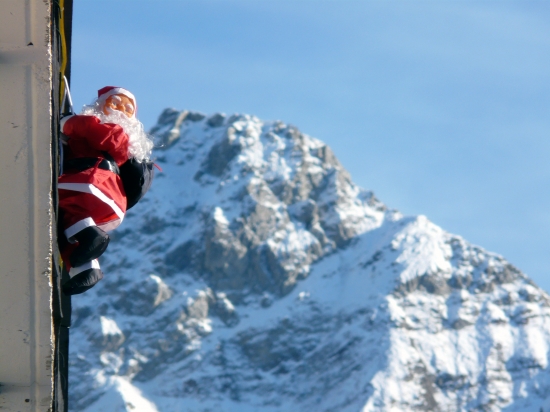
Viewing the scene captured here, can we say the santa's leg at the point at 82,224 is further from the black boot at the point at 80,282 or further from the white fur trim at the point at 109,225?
the white fur trim at the point at 109,225

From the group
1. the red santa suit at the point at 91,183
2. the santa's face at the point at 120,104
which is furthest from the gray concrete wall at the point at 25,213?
the santa's face at the point at 120,104

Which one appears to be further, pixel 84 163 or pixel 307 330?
pixel 307 330

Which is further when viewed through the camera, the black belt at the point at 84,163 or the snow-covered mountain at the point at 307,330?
the snow-covered mountain at the point at 307,330

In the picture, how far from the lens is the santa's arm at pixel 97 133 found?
13.1 ft

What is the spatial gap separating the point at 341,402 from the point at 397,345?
16.0m

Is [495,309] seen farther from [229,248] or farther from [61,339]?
[61,339]

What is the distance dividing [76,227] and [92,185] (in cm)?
16

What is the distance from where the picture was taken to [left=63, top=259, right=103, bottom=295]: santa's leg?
3928 mm

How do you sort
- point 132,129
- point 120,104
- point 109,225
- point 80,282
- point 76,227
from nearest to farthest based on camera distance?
point 76,227, point 80,282, point 109,225, point 132,129, point 120,104

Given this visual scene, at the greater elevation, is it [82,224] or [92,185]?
[92,185]

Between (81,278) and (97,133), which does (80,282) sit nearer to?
(81,278)

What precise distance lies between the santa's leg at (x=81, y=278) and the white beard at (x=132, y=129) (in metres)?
0.49

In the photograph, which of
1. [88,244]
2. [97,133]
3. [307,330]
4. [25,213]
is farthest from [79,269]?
[307,330]

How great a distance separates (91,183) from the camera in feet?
12.5
